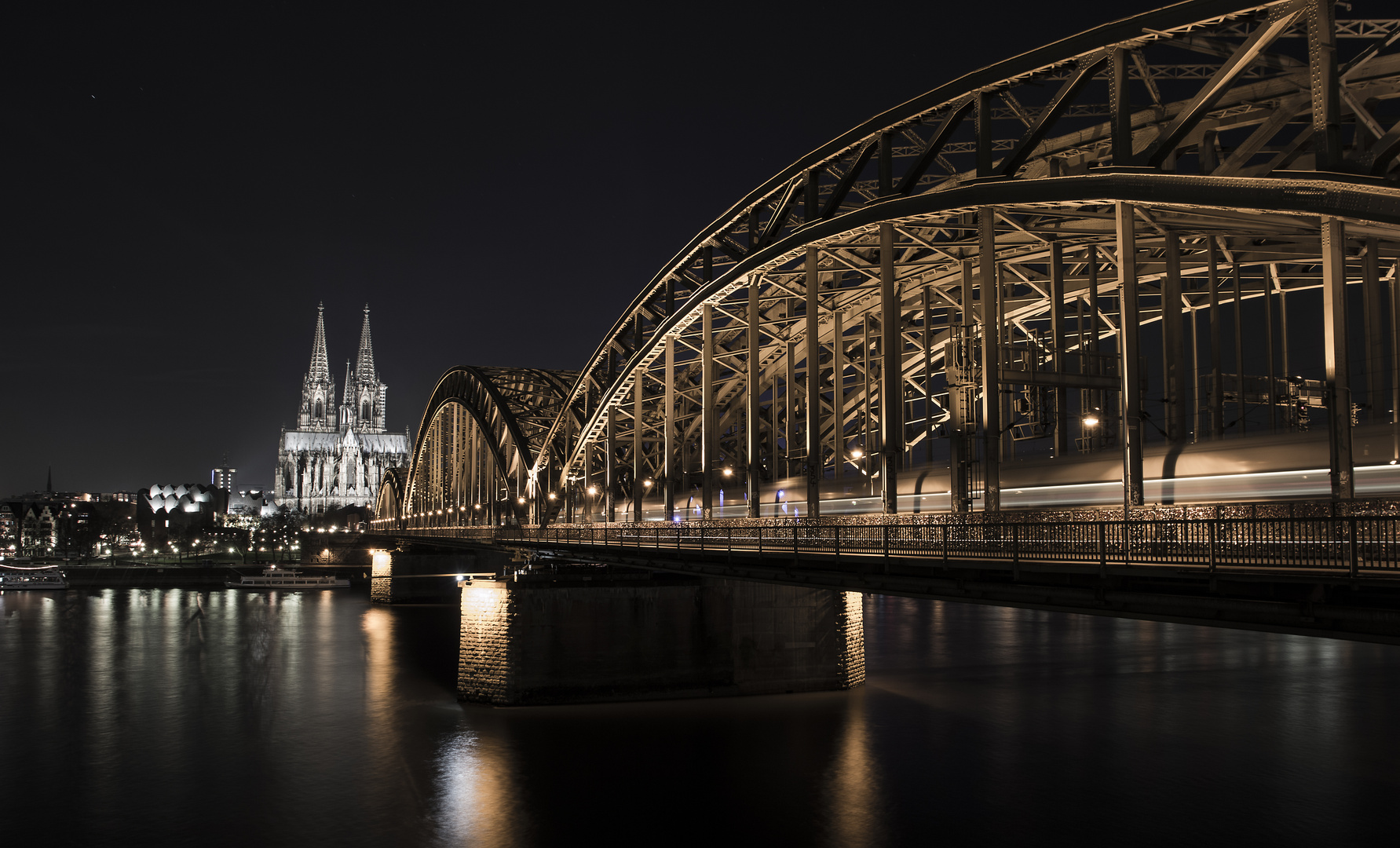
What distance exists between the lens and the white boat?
11425 cm

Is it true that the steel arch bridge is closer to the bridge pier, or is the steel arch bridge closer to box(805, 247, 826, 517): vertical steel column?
box(805, 247, 826, 517): vertical steel column

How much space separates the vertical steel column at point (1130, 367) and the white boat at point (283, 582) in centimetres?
10624

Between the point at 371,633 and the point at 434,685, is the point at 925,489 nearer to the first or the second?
the point at 434,685

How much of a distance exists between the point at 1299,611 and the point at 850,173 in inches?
885

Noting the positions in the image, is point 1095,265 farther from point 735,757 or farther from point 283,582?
point 283,582

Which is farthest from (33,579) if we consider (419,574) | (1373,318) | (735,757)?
(1373,318)

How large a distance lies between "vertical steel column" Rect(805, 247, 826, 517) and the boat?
100 m

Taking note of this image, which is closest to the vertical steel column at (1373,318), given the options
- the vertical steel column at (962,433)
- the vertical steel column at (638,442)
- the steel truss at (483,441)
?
the vertical steel column at (962,433)

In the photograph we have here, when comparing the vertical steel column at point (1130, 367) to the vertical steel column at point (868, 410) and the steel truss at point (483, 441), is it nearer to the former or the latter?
the vertical steel column at point (868, 410)

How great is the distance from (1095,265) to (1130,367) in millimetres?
10123

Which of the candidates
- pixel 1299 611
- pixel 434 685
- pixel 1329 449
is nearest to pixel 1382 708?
pixel 1329 449

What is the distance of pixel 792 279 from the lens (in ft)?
135

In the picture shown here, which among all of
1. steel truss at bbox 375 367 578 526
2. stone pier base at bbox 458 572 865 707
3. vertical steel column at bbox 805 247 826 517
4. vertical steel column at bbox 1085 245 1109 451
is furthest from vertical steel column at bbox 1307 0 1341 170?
steel truss at bbox 375 367 578 526

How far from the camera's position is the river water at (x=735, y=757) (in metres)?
25.8
